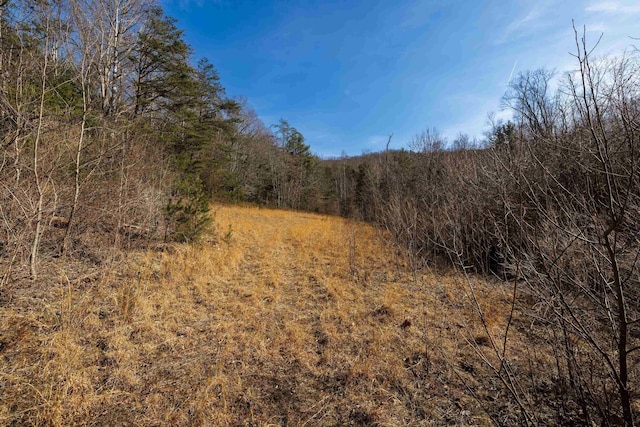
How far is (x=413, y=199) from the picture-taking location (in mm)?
8180

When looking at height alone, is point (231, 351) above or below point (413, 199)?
below

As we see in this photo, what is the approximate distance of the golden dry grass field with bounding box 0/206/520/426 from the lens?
2.15 metres

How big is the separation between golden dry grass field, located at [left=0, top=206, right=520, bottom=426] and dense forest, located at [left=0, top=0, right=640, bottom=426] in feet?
2.00

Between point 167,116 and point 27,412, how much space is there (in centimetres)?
1212

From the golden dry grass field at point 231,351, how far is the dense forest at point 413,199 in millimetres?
609

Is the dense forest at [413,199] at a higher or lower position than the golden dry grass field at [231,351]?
higher

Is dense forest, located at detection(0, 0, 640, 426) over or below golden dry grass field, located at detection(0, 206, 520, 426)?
over

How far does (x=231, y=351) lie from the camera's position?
3012 millimetres

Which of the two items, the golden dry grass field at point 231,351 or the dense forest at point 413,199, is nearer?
the dense forest at point 413,199

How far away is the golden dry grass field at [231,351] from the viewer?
215cm

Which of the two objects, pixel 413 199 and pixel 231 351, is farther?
pixel 413 199

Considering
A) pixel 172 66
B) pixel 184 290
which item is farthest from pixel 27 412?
pixel 172 66

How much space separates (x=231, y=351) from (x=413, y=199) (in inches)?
269

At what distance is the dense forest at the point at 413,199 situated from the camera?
1445mm
